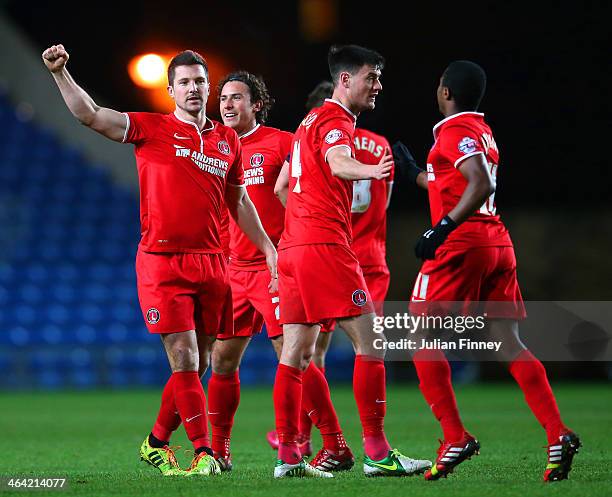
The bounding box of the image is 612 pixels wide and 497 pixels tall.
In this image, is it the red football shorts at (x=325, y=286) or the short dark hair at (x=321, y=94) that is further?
the short dark hair at (x=321, y=94)

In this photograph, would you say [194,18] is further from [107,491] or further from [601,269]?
[107,491]

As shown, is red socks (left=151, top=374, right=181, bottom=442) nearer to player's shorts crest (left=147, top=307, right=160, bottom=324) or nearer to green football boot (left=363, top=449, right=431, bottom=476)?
player's shorts crest (left=147, top=307, right=160, bottom=324)

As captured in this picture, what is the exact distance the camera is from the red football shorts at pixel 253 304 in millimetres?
6543

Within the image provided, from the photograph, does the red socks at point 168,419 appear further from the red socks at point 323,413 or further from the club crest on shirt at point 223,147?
the club crest on shirt at point 223,147

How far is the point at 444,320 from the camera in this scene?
18.2 feet

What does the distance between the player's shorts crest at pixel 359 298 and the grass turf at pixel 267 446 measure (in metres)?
0.88

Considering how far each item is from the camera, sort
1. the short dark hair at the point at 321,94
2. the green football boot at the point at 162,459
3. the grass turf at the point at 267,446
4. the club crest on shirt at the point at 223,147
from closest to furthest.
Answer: the grass turf at the point at 267,446
the green football boot at the point at 162,459
the club crest on shirt at the point at 223,147
the short dark hair at the point at 321,94

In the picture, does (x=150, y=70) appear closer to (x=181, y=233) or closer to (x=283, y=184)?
(x=283, y=184)

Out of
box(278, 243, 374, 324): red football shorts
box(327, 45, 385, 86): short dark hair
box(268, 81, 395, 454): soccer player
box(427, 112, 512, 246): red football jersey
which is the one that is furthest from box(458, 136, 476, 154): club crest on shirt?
box(268, 81, 395, 454): soccer player

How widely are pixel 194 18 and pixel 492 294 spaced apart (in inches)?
527

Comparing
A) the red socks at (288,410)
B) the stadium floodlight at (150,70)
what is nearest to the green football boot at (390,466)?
the red socks at (288,410)

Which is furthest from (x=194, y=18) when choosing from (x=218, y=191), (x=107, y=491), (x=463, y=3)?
(x=107, y=491)

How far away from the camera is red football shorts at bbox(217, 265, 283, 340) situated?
21.5 ft

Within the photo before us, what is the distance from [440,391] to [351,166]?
4.04 ft
